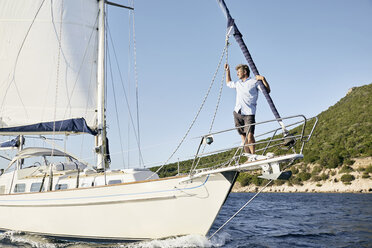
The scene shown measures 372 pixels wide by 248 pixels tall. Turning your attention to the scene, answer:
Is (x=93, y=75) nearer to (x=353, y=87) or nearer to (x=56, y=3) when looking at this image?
(x=56, y=3)

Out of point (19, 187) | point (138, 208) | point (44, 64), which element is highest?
point (44, 64)

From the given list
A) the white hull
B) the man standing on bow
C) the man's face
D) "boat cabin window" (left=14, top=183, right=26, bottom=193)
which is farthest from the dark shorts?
"boat cabin window" (left=14, top=183, right=26, bottom=193)

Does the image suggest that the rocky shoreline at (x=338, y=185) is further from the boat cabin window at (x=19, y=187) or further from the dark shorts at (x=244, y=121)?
the boat cabin window at (x=19, y=187)

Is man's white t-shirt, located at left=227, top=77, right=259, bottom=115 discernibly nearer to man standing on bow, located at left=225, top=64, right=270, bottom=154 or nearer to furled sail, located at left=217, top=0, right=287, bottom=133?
man standing on bow, located at left=225, top=64, right=270, bottom=154

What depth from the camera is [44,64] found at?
13.7 m

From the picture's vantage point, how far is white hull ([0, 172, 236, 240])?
7.68m

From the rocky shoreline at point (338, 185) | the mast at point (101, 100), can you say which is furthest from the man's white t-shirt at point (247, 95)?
the rocky shoreline at point (338, 185)

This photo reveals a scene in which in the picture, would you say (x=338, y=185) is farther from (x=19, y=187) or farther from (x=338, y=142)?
(x=19, y=187)

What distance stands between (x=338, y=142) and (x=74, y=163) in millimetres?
49715

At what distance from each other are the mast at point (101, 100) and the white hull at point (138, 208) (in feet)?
9.37

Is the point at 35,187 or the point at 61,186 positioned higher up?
the point at 35,187

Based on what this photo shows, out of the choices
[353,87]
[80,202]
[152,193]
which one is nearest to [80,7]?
[80,202]

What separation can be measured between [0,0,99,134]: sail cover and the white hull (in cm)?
487

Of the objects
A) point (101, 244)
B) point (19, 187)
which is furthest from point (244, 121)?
point (19, 187)
